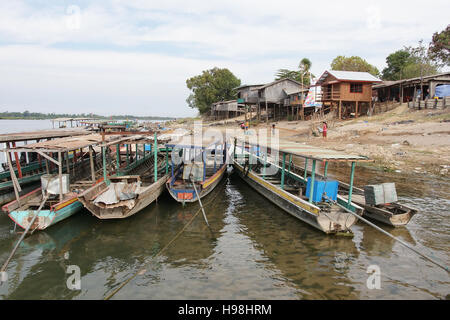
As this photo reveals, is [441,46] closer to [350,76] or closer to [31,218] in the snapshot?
[350,76]

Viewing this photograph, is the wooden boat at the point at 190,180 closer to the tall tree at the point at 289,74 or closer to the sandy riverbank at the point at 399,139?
the sandy riverbank at the point at 399,139

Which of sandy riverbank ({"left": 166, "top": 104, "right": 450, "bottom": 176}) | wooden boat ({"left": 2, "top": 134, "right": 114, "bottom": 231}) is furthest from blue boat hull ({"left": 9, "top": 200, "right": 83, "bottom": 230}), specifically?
sandy riverbank ({"left": 166, "top": 104, "right": 450, "bottom": 176})

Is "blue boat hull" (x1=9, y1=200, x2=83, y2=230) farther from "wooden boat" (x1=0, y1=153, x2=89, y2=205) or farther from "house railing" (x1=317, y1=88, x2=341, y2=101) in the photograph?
"house railing" (x1=317, y1=88, x2=341, y2=101)

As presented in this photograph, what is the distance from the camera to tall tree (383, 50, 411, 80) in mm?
45219

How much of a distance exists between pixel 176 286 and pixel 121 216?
13.2 feet

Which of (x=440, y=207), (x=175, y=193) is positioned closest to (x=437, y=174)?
(x=440, y=207)

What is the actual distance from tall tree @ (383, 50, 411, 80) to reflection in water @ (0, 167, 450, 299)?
139 feet

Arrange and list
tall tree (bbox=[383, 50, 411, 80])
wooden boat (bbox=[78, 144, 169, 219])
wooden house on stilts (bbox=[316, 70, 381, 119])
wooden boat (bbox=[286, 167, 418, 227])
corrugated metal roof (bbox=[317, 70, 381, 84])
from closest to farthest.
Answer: wooden boat (bbox=[286, 167, 418, 227]) → wooden boat (bbox=[78, 144, 169, 219]) → corrugated metal roof (bbox=[317, 70, 381, 84]) → wooden house on stilts (bbox=[316, 70, 381, 119]) → tall tree (bbox=[383, 50, 411, 80])

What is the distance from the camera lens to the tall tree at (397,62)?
4522cm

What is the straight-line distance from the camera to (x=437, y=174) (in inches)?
598

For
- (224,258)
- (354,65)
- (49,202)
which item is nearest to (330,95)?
(354,65)

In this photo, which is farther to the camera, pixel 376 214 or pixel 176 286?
pixel 376 214

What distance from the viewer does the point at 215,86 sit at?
62.9 m

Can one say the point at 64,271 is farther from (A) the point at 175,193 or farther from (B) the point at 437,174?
(B) the point at 437,174
